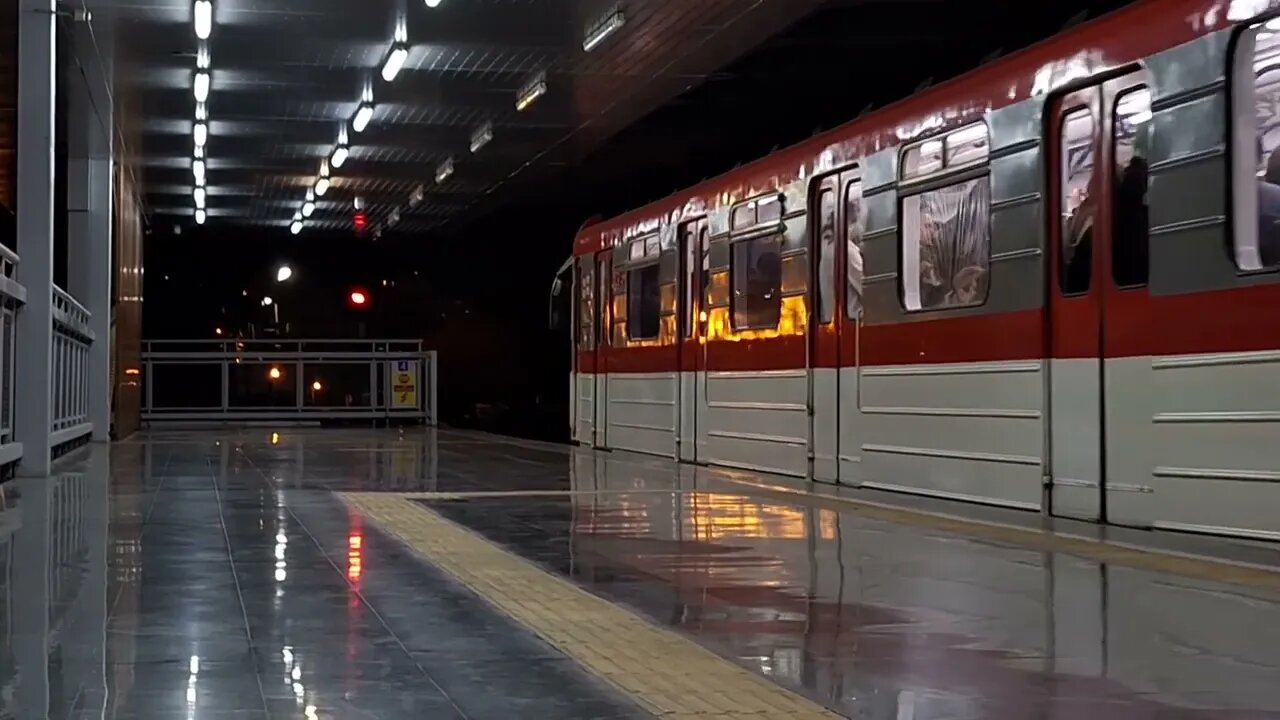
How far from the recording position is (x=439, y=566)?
8078 millimetres

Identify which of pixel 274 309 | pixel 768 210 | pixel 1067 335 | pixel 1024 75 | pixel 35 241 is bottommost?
pixel 1067 335

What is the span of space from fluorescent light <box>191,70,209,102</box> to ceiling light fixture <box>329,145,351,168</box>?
4.60 m

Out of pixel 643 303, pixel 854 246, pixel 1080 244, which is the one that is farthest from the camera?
pixel 643 303

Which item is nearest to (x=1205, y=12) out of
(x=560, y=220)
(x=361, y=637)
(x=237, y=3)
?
(x=361, y=637)

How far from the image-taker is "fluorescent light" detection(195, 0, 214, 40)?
54.7 ft

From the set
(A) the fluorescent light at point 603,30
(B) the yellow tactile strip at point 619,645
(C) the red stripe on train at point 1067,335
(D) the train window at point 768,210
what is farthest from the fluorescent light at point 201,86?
(B) the yellow tactile strip at point 619,645

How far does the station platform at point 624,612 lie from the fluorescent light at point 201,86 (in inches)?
387

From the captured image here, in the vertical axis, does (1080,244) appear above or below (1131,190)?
below

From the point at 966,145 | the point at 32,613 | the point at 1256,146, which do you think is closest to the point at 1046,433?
the point at 966,145

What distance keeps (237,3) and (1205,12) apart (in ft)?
35.9

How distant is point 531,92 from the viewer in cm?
2147

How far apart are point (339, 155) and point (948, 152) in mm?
17632

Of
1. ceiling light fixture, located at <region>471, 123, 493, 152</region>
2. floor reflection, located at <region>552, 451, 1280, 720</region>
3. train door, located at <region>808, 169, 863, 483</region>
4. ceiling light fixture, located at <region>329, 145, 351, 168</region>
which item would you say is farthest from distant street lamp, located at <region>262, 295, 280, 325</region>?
floor reflection, located at <region>552, 451, 1280, 720</region>

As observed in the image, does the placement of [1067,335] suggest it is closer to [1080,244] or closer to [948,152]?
[1080,244]
